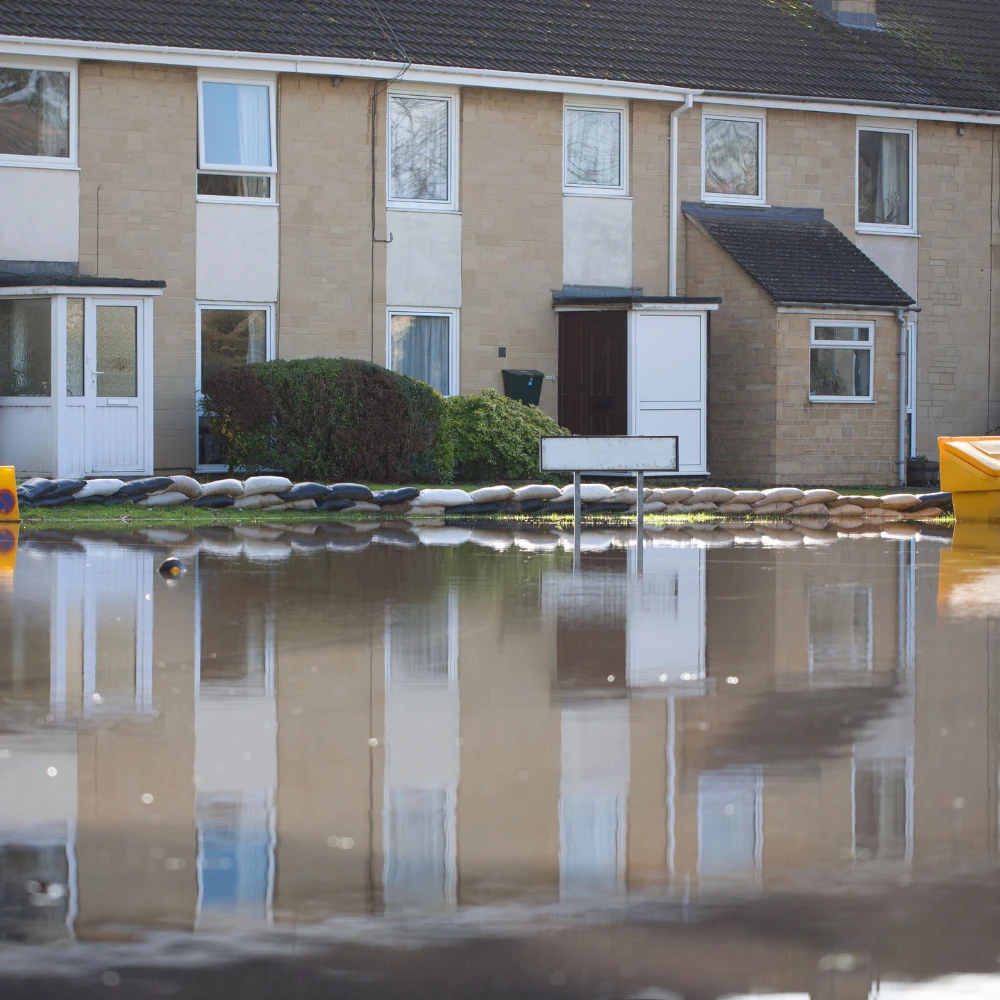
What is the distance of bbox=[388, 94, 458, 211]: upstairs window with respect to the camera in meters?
26.3

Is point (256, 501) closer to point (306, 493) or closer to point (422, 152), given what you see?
point (306, 493)

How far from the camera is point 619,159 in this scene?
1091 inches

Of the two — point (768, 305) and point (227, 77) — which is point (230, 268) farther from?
point (768, 305)

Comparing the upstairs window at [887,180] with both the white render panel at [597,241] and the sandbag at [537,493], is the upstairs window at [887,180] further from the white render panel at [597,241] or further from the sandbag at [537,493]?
the sandbag at [537,493]

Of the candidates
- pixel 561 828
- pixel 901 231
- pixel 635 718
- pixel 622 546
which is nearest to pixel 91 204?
pixel 622 546

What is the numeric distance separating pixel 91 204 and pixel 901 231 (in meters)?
13.7

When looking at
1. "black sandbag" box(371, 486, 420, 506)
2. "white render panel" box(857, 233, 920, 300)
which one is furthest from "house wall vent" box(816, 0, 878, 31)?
"black sandbag" box(371, 486, 420, 506)

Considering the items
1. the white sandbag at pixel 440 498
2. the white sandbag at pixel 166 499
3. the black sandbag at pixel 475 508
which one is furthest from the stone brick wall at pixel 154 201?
the black sandbag at pixel 475 508

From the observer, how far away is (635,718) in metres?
7.36

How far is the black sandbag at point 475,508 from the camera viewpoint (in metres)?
19.9

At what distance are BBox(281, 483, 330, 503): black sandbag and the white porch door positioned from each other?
455 cm

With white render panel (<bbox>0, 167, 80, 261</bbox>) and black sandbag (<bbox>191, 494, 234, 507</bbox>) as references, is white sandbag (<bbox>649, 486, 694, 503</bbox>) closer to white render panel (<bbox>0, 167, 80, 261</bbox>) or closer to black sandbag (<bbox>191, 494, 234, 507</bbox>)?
black sandbag (<bbox>191, 494, 234, 507</bbox>)

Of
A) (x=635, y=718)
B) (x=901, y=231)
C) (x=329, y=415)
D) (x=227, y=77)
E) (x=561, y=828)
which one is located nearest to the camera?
(x=561, y=828)

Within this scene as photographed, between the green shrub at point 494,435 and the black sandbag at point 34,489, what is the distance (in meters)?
6.92
